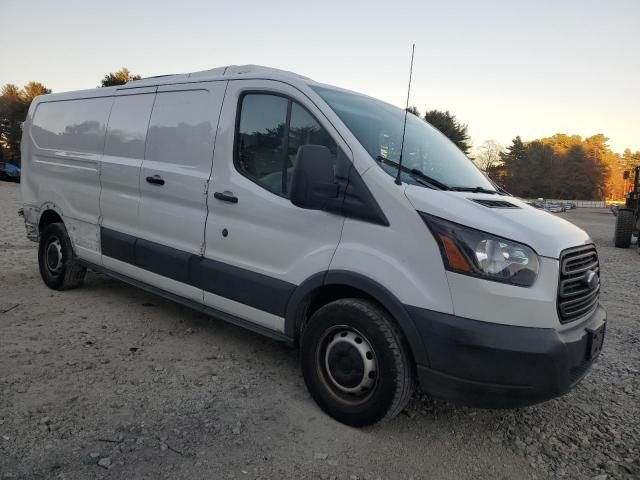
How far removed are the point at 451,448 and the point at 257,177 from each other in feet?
6.94

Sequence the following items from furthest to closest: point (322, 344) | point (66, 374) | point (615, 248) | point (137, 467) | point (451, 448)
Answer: point (615, 248) → point (66, 374) → point (322, 344) → point (451, 448) → point (137, 467)

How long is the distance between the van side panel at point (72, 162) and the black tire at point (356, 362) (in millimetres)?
2835

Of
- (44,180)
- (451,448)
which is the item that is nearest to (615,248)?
(451,448)

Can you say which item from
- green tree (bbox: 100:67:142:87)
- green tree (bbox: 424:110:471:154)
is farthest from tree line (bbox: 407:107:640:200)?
green tree (bbox: 100:67:142:87)

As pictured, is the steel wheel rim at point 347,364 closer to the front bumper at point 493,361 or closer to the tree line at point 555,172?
the front bumper at point 493,361

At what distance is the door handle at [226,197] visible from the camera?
3.24 metres

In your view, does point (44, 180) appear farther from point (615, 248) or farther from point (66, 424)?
point (615, 248)

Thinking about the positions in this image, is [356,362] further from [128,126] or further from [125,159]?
[128,126]

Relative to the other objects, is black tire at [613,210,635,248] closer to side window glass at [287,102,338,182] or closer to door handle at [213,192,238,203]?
side window glass at [287,102,338,182]

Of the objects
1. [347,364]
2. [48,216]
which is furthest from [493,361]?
[48,216]

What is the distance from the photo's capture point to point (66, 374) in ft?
10.3

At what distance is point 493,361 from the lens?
2270mm

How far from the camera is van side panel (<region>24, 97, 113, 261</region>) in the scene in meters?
4.54

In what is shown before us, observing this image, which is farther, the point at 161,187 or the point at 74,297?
the point at 74,297
